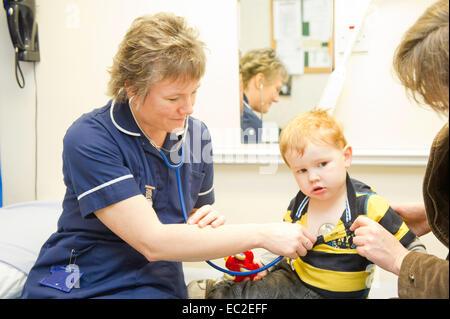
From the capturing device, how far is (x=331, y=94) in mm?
1831

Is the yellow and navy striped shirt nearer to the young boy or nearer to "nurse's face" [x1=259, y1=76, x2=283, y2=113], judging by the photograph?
the young boy

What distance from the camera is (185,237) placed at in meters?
1.07

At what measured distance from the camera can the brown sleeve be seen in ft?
2.81

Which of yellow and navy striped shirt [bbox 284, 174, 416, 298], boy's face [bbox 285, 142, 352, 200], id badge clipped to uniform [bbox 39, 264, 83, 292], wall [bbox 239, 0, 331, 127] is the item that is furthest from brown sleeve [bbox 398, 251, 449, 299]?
wall [bbox 239, 0, 331, 127]

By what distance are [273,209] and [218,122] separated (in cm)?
50

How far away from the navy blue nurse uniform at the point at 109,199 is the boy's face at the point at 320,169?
36cm

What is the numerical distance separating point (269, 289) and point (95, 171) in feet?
1.99

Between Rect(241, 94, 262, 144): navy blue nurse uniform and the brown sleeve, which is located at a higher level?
Rect(241, 94, 262, 144): navy blue nurse uniform

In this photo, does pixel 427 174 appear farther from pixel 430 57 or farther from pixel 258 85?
pixel 258 85

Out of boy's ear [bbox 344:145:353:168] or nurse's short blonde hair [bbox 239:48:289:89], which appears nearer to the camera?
boy's ear [bbox 344:145:353:168]

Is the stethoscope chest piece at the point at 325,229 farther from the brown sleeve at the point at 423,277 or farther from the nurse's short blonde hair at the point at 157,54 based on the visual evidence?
the nurse's short blonde hair at the point at 157,54

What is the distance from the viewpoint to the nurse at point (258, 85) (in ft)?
6.29

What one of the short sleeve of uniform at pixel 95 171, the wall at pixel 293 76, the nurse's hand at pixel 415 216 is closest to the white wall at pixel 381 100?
the wall at pixel 293 76

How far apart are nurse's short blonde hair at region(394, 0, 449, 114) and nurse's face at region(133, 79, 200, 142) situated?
1.86 feet
